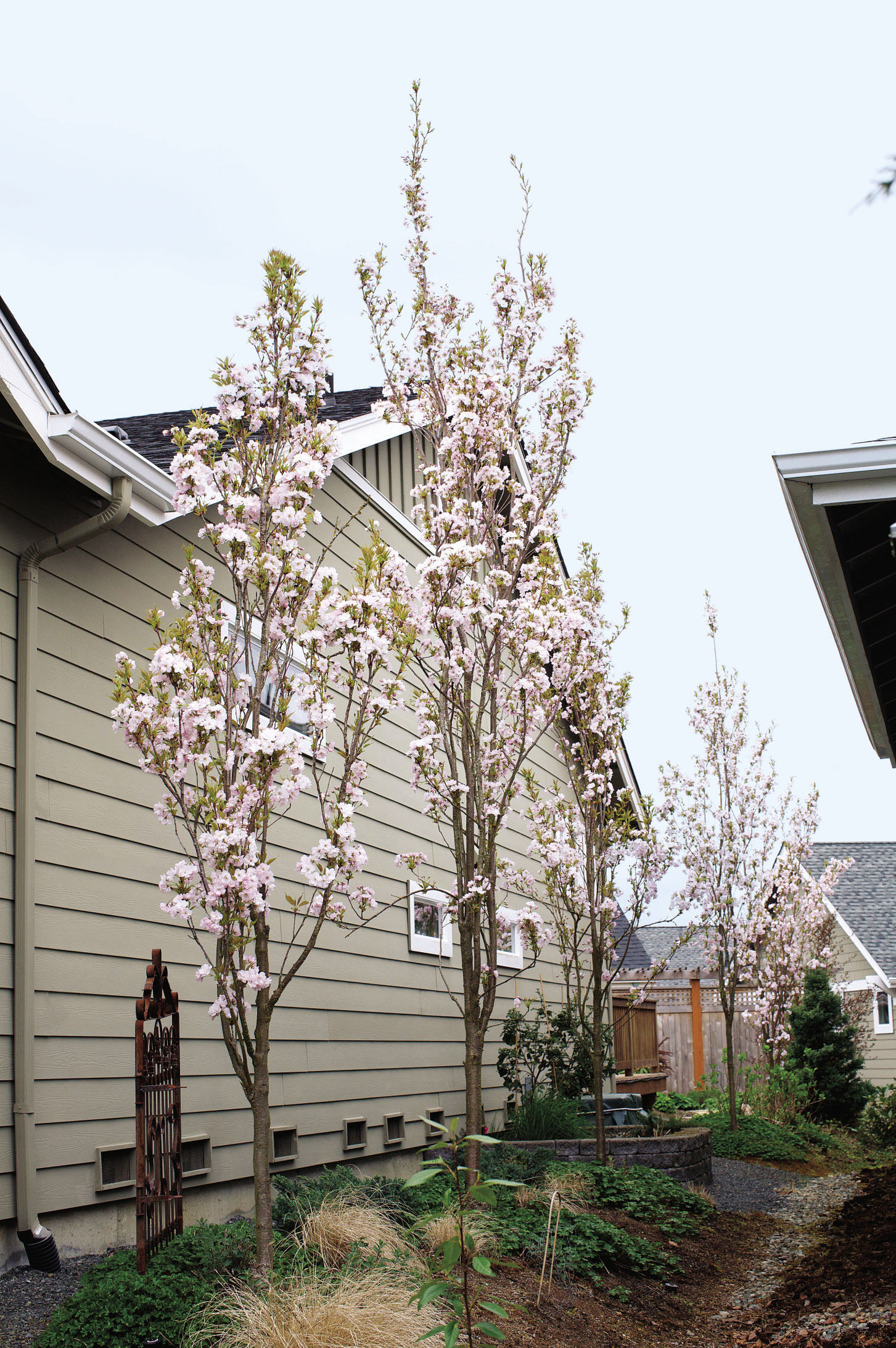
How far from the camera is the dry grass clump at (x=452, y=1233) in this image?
17.7 feet

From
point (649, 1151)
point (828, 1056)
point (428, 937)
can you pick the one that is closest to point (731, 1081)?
point (828, 1056)

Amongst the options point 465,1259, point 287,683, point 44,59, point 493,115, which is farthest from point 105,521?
point 44,59

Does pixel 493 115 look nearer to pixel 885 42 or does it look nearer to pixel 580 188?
pixel 580 188

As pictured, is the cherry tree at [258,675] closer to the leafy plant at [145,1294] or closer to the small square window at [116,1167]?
the leafy plant at [145,1294]

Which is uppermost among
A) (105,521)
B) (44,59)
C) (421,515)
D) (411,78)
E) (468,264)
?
(44,59)

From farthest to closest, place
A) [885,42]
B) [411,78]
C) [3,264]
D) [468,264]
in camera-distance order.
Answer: [3,264], [468,264], [411,78], [885,42]

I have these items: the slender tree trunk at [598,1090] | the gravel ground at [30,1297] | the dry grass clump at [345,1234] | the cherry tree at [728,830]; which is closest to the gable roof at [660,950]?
the cherry tree at [728,830]

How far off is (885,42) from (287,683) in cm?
364

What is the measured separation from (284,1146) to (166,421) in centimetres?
542

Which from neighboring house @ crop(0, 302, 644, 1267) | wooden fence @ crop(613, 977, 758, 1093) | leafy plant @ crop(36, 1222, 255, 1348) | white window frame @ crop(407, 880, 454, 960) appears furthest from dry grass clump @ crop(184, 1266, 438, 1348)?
wooden fence @ crop(613, 977, 758, 1093)

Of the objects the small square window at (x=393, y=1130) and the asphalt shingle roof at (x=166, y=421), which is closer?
the asphalt shingle roof at (x=166, y=421)

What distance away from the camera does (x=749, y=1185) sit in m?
10.2

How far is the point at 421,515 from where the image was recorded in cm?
698

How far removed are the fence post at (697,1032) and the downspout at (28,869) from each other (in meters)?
14.8
